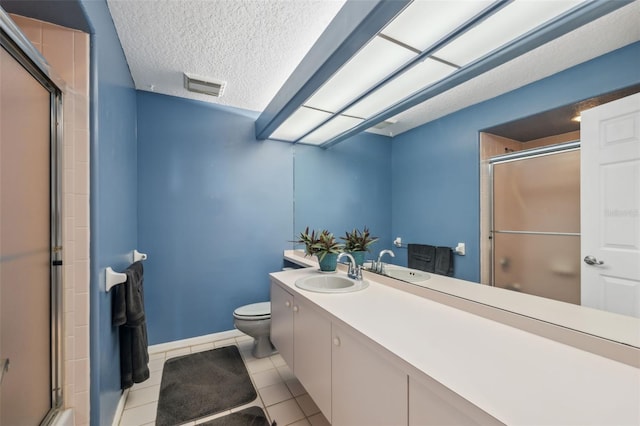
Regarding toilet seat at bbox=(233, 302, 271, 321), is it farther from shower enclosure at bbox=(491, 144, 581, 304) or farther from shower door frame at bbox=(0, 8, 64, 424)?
shower enclosure at bbox=(491, 144, 581, 304)

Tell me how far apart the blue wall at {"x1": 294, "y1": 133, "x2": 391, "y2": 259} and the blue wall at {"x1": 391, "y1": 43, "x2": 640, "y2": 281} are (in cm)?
10

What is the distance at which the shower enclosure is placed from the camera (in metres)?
0.83

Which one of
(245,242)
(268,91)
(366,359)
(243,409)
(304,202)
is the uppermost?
(268,91)

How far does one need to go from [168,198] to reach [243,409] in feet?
6.15

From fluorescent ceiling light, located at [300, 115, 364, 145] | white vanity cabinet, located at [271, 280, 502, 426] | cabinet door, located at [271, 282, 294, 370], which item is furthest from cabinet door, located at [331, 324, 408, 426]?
fluorescent ceiling light, located at [300, 115, 364, 145]

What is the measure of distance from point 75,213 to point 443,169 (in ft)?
5.76

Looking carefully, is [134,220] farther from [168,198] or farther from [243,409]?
[243,409]

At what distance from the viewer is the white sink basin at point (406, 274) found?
4.63 feet

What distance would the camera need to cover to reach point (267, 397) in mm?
1741

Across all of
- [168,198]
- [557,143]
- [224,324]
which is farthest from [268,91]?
[224,324]

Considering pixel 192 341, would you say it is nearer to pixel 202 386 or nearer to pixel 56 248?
pixel 202 386

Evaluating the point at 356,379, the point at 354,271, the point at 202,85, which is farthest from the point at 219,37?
the point at 356,379

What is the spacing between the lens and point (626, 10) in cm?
76

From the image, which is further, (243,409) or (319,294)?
(243,409)
